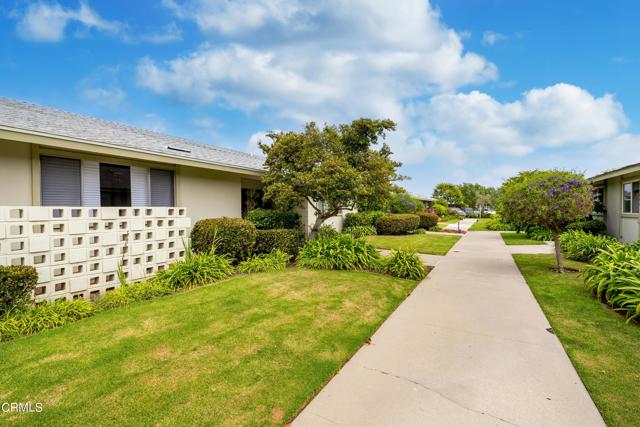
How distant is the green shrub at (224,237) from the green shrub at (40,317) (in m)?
3.05

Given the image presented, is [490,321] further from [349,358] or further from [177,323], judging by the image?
[177,323]

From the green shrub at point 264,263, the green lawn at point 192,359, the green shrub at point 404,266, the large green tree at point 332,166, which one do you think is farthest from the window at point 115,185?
the green shrub at point 404,266

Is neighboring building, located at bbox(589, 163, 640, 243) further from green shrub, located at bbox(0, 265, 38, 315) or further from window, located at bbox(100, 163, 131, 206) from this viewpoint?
green shrub, located at bbox(0, 265, 38, 315)

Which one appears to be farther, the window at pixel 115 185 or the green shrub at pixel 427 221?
the green shrub at pixel 427 221

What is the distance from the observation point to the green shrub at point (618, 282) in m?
4.75

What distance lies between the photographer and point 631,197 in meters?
11.2

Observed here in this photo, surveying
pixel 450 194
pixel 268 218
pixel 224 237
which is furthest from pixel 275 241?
pixel 450 194

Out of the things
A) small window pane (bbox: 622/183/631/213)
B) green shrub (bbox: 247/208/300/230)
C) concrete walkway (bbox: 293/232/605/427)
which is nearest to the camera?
concrete walkway (bbox: 293/232/605/427)

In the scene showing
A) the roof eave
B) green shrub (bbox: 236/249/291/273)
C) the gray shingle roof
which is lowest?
green shrub (bbox: 236/249/291/273)

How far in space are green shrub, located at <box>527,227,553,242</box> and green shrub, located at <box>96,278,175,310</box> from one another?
16.8 meters

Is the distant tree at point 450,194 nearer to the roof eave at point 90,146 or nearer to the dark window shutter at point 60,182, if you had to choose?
the roof eave at point 90,146

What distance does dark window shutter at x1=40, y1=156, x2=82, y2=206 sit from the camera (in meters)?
5.97

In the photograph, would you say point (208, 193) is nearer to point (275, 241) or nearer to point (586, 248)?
point (275, 241)

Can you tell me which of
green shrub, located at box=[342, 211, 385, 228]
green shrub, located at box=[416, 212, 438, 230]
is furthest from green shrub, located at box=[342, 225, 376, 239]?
green shrub, located at box=[416, 212, 438, 230]
